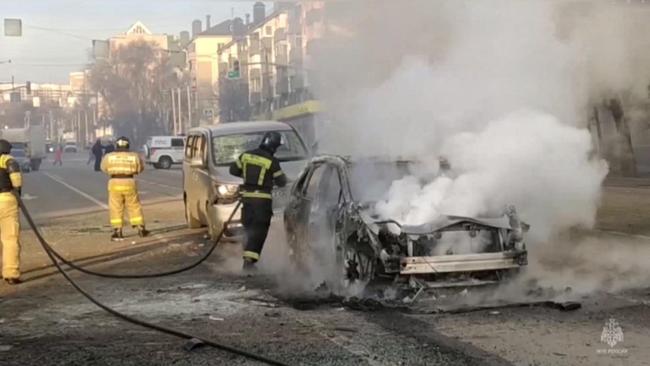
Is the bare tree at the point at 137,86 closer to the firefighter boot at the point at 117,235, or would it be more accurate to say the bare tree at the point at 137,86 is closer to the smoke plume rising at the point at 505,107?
the firefighter boot at the point at 117,235

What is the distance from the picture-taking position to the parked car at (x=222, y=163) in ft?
38.2

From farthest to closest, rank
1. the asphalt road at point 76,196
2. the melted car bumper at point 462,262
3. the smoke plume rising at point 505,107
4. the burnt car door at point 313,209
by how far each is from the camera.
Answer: the asphalt road at point 76,196
the burnt car door at point 313,209
the smoke plume rising at point 505,107
the melted car bumper at point 462,262

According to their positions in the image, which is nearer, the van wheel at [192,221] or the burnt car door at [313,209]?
the burnt car door at [313,209]

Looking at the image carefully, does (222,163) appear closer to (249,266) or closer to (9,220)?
(249,266)

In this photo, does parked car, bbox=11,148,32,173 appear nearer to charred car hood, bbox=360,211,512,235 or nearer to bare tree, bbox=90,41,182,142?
bare tree, bbox=90,41,182,142

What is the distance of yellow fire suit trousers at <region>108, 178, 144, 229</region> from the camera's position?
12.9m

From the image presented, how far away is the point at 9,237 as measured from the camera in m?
9.23

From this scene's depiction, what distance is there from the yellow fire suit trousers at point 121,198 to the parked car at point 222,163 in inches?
38.8

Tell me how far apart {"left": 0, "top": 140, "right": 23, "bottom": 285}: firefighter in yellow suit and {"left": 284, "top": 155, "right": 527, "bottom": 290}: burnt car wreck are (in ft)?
11.9

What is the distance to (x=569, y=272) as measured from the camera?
8.91 metres

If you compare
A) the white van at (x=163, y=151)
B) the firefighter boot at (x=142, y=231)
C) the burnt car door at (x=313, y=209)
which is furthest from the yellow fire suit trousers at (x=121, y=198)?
the white van at (x=163, y=151)

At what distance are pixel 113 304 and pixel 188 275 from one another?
179 centimetres

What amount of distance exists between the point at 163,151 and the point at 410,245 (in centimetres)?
4196

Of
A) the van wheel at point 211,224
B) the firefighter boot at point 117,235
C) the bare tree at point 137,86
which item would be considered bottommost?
the firefighter boot at point 117,235
